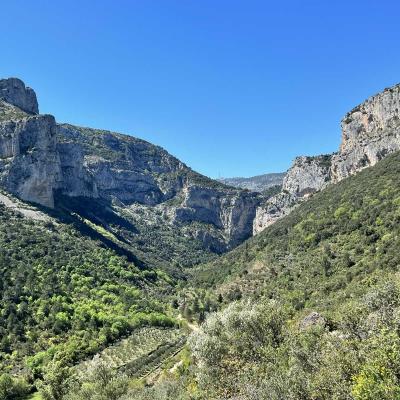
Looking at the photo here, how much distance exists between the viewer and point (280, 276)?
93.3m

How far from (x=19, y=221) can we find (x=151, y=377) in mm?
93462

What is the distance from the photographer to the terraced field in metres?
72.6

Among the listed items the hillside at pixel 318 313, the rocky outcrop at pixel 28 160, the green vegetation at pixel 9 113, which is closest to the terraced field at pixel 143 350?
the hillside at pixel 318 313

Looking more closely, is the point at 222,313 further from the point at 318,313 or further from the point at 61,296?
the point at 61,296

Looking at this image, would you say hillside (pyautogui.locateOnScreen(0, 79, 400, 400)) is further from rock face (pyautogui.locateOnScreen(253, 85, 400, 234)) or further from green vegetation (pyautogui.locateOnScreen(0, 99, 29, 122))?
green vegetation (pyautogui.locateOnScreen(0, 99, 29, 122))

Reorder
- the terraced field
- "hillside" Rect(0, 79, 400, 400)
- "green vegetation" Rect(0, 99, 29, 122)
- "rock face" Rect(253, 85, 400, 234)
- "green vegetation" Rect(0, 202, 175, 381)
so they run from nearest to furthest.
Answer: "hillside" Rect(0, 79, 400, 400) → the terraced field → "green vegetation" Rect(0, 202, 175, 381) → "rock face" Rect(253, 85, 400, 234) → "green vegetation" Rect(0, 99, 29, 122)

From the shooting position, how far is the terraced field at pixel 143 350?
238ft

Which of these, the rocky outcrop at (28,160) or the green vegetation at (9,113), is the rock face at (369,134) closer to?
the rocky outcrop at (28,160)

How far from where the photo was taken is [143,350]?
8438 centimetres

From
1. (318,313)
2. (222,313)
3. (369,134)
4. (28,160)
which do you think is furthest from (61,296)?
(369,134)

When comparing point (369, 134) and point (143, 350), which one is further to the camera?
point (369, 134)

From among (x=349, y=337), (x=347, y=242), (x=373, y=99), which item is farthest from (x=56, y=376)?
(x=373, y=99)

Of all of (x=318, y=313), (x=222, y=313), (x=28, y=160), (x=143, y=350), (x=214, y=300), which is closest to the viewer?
(x=222, y=313)

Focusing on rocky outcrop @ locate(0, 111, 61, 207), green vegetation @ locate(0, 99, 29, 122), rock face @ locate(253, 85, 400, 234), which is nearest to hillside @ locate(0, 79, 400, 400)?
rocky outcrop @ locate(0, 111, 61, 207)
